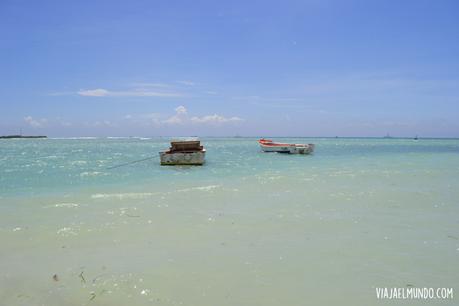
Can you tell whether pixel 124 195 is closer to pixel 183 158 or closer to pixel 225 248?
pixel 225 248

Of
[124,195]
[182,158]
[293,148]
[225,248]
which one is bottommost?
[124,195]

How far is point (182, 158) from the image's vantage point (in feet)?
77.0

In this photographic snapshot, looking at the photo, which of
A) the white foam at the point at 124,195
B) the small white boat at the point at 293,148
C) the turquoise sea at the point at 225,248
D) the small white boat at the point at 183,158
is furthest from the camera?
the small white boat at the point at 293,148

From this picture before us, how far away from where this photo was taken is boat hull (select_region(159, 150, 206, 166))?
23484mm

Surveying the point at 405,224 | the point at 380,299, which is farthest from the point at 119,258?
the point at 405,224

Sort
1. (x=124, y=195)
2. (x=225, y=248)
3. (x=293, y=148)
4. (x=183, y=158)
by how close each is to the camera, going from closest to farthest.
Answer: (x=225, y=248) → (x=124, y=195) → (x=183, y=158) → (x=293, y=148)

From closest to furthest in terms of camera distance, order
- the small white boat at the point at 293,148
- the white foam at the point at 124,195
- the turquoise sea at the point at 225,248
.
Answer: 1. the turquoise sea at the point at 225,248
2. the white foam at the point at 124,195
3. the small white boat at the point at 293,148

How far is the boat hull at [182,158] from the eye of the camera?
23.5m

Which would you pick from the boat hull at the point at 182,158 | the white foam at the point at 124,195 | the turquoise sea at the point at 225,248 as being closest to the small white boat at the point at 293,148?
the boat hull at the point at 182,158

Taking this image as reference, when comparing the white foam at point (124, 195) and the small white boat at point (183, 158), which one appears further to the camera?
the small white boat at point (183, 158)

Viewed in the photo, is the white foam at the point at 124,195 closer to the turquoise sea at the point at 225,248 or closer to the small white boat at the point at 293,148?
the turquoise sea at the point at 225,248

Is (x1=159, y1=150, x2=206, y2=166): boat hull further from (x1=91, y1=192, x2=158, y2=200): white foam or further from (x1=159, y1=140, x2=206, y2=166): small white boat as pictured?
(x1=91, y1=192, x2=158, y2=200): white foam

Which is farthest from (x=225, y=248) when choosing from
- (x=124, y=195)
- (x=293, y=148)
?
(x=293, y=148)

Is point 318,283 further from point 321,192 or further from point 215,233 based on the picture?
point 321,192
